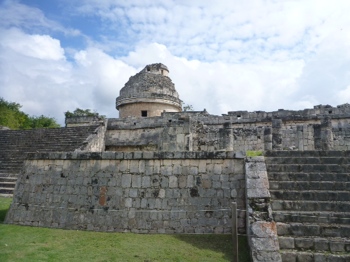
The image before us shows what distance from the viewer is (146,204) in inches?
309

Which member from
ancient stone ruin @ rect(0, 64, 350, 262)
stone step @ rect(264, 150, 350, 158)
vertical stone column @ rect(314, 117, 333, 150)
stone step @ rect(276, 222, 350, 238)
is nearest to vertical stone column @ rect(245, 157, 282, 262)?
ancient stone ruin @ rect(0, 64, 350, 262)

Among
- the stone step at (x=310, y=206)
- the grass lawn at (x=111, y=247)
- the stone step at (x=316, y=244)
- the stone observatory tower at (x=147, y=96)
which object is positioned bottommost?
the grass lawn at (x=111, y=247)

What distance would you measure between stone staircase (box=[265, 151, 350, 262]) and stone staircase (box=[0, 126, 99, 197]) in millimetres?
11126

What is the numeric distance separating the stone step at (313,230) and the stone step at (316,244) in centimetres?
15

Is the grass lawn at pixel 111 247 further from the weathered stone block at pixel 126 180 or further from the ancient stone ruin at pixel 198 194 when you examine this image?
the weathered stone block at pixel 126 180

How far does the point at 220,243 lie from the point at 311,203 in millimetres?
2001

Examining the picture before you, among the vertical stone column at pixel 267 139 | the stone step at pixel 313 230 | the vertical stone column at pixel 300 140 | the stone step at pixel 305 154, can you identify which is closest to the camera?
the stone step at pixel 313 230

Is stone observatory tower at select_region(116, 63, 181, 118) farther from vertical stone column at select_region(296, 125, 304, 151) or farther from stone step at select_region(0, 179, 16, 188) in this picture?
vertical stone column at select_region(296, 125, 304, 151)

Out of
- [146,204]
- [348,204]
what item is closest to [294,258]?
[348,204]

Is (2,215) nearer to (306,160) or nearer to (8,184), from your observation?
(8,184)

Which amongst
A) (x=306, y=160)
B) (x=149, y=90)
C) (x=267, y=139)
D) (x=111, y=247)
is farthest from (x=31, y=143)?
(x=306, y=160)

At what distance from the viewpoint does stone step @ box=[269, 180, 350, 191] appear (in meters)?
7.00

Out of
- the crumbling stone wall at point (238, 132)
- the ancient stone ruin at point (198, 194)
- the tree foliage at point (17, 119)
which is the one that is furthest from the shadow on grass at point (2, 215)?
the tree foliage at point (17, 119)

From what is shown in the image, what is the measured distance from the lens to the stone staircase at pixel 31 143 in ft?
51.8
